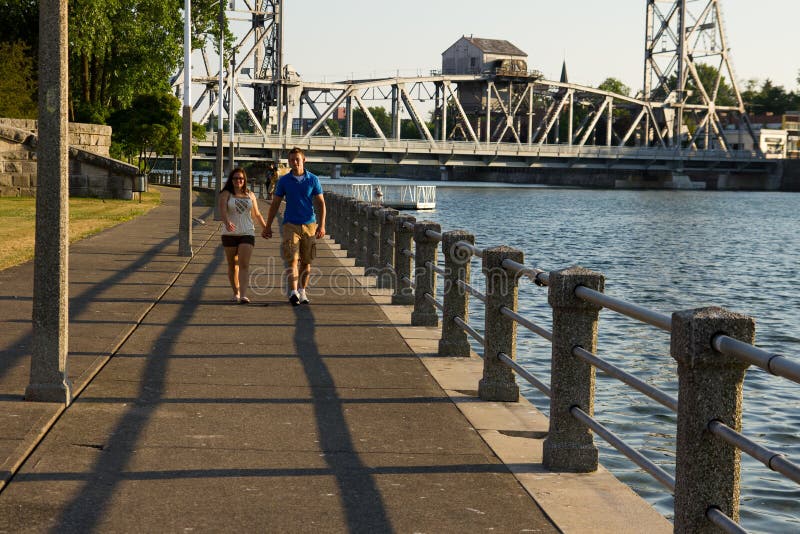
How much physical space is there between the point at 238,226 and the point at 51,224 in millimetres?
6441

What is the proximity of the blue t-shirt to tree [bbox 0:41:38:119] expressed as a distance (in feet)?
118

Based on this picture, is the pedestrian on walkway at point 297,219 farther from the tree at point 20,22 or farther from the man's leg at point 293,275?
the tree at point 20,22

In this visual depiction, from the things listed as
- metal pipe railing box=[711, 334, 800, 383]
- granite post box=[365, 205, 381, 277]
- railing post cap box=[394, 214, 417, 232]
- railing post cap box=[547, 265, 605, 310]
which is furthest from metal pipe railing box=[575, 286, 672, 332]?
granite post box=[365, 205, 381, 277]

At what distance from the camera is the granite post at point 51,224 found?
7.29m

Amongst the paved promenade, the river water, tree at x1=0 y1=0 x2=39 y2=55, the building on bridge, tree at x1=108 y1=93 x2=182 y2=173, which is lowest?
the river water

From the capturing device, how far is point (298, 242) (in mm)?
13961

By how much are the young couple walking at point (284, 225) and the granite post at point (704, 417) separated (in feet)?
31.0

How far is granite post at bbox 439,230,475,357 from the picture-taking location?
9844 millimetres

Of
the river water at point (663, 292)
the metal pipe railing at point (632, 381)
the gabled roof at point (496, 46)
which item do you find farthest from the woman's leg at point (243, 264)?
the gabled roof at point (496, 46)

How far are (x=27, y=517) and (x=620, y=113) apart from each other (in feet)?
655

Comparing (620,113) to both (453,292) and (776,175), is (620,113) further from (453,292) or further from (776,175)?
(453,292)

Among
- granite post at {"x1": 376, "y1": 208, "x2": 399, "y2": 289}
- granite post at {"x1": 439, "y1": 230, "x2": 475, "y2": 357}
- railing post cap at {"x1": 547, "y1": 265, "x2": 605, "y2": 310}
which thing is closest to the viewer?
railing post cap at {"x1": 547, "y1": 265, "x2": 605, "y2": 310}

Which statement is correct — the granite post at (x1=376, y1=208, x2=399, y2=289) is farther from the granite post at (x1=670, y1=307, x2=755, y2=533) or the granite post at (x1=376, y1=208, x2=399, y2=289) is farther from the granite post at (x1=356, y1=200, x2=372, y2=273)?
the granite post at (x1=670, y1=307, x2=755, y2=533)

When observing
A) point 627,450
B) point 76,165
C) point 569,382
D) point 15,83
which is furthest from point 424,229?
point 15,83
